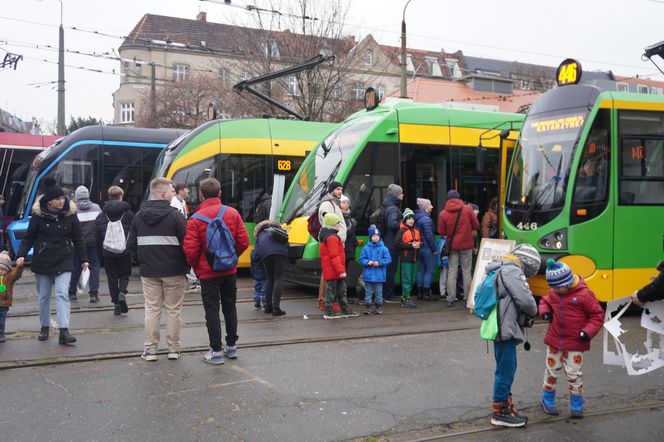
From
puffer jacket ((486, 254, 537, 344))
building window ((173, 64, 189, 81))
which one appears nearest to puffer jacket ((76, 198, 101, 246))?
puffer jacket ((486, 254, 537, 344))

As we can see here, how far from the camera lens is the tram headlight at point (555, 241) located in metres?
8.59

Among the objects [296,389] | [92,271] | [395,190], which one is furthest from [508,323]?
[92,271]

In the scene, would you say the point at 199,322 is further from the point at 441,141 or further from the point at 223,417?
the point at 441,141

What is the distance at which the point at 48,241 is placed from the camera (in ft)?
23.4

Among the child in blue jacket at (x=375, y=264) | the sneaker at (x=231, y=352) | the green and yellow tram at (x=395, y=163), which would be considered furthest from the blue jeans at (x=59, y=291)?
the child in blue jacket at (x=375, y=264)

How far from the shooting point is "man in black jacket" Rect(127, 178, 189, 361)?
6527mm

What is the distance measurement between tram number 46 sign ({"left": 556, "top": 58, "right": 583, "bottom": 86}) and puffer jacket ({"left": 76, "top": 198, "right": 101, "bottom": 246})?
7.55 metres

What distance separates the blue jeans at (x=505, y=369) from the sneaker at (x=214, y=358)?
2.88m

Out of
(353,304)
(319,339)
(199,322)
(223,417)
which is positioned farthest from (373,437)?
(353,304)

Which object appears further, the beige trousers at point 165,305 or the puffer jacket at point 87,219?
the puffer jacket at point 87,219

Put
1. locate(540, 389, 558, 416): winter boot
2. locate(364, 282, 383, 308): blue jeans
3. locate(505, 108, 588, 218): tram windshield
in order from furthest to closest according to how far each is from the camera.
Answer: locate(364, 282, 383, 308): blue jeans
locate(505, 108, 588, 218): tram windshield
locate(540, 389, 558, 416): winter boot

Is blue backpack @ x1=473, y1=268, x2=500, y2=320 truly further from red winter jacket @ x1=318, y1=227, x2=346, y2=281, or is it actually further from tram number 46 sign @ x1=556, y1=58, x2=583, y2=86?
tram number 46 sign @ x1=556, y1=58, x2=583, y2=86

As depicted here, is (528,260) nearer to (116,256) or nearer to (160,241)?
(160,241)

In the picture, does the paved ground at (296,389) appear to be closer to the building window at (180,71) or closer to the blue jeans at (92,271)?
the blue jeans at (92,271)
